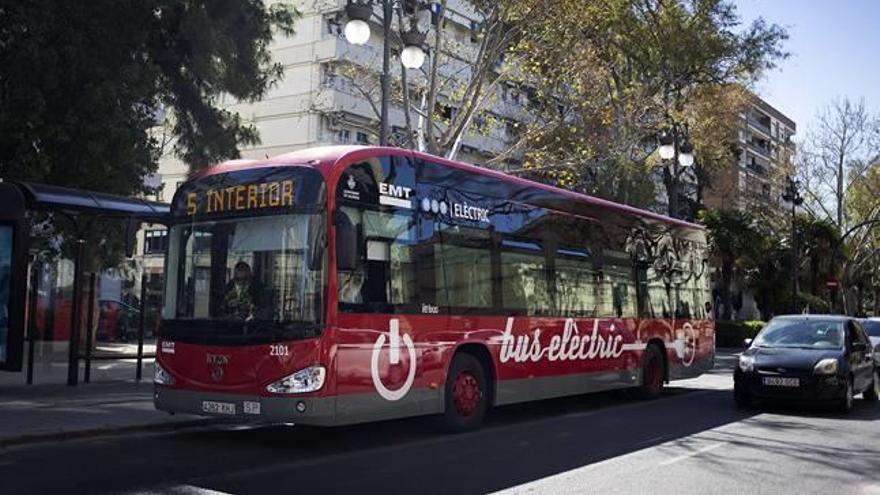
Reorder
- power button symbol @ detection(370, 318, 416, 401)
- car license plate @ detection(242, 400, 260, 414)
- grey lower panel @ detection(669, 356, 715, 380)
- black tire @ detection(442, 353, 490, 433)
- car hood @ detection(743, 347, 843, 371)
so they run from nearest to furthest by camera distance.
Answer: car license plate @ detection(242, 400, 260, 414) < power button symbol @ detection(370, 318, 416, 401) < black tire @ detection(442, 353, 490, 433) < car hood @ detection(743, 347, 843, 371) < grey lower panel @ detection(669, 356, 715, 380)

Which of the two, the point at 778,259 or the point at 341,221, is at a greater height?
the point at 778,259

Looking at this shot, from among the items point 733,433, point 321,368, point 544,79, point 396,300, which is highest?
point 544,79

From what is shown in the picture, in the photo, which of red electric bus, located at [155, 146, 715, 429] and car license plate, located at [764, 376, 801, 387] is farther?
car license plate, located at [764, 376, 801, 387]

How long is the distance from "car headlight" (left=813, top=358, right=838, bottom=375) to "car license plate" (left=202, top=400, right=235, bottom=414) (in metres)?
8.93

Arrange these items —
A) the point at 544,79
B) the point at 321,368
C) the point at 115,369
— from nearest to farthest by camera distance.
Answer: the point at 321,368
the point at 115,369
the point at 544,79

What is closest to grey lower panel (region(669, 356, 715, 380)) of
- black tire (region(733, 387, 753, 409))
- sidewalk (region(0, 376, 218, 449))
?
black tire (region(733, 387, 753, 409))

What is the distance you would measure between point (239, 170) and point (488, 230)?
3.51 m

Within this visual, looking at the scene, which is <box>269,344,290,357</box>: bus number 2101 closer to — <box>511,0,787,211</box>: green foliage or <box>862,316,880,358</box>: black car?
<box>511,0,787,211</box>: green foliage

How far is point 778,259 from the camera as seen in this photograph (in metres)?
43.8

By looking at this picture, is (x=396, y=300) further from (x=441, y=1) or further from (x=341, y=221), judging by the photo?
(x=441, y=1)

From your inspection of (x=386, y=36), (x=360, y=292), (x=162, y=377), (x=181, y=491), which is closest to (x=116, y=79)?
(x=386, y=36)

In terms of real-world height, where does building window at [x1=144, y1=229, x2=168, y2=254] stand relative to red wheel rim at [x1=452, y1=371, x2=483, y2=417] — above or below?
above

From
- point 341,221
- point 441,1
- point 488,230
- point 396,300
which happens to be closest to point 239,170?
point 341,221

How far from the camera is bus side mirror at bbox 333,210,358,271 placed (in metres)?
8.52
